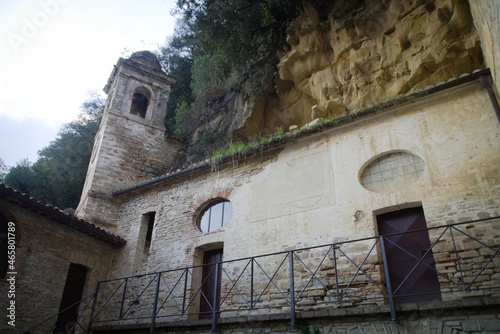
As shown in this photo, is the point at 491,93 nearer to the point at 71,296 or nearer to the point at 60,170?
the point at 71,296

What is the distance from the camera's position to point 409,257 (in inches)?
290

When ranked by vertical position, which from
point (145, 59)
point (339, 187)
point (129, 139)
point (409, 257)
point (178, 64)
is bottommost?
point (409, 257)

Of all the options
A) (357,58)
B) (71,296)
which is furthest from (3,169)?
(357,58)

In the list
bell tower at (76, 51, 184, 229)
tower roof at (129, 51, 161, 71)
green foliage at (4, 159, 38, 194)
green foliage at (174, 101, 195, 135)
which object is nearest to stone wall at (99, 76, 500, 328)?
bell tower at (76, 51, 184, 229)

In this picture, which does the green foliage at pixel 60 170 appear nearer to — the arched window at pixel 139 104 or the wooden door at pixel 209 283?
the arched window at pixel 139 104

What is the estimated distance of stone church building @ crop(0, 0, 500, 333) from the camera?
6.52 m

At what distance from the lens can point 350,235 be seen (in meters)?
7.82

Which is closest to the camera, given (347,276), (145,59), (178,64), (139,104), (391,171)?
(347,276)

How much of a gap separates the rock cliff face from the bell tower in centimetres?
365

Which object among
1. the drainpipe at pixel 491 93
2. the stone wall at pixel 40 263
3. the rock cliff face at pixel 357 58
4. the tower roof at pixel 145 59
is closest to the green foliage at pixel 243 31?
the rock cliff face at pixel 357 58

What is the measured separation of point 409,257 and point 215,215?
5030 mm

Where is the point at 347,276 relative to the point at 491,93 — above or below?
below

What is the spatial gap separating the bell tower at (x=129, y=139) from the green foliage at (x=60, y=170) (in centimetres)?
373

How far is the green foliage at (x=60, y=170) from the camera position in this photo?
18.5 metres
